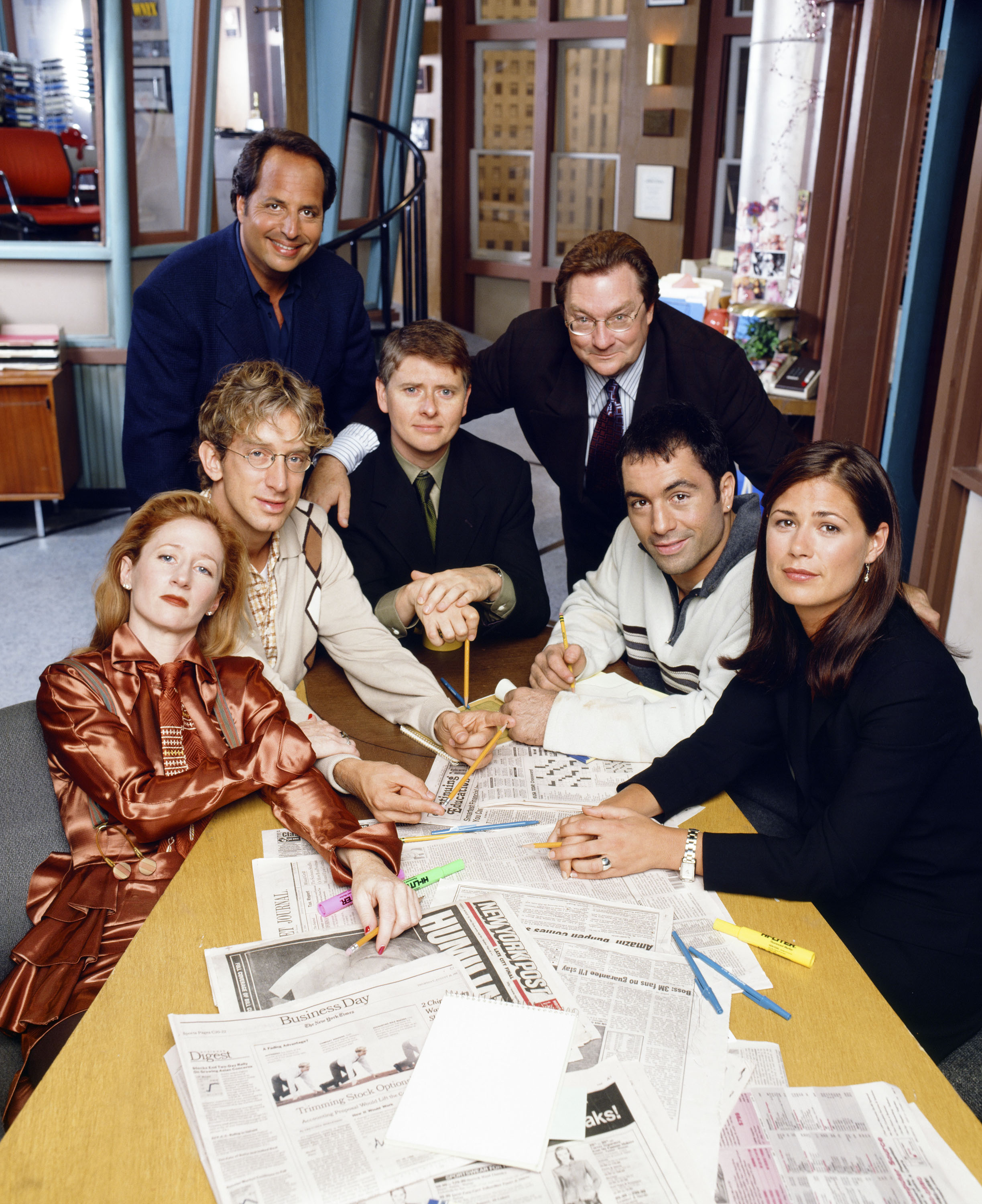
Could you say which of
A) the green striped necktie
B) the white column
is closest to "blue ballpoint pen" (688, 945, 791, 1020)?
the green striped necktie

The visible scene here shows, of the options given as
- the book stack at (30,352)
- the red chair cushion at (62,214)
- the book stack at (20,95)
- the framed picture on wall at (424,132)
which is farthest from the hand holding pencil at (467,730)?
the framed picture on wall at (424,132)

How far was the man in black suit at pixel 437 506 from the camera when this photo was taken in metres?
2.20

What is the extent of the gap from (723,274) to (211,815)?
5.28 m

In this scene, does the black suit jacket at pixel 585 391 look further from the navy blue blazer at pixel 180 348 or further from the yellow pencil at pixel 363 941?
the yellow pencil at pixel 363 941

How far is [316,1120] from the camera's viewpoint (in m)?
0.97

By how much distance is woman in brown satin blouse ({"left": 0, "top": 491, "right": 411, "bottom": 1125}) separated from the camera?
1395 millimetres

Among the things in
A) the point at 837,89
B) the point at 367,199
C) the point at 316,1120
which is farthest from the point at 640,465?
the point at 367,199

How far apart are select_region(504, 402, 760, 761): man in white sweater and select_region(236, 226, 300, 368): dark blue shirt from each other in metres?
1.06

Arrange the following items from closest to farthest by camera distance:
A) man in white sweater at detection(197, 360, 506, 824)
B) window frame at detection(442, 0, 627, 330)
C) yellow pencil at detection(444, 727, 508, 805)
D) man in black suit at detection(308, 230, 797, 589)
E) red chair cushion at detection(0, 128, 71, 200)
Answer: yellow pencil at detection(444, 727, 508, 805) → man in white sweater at detection(197, 360, 506, 824) → man in black suit at detection(308, 230, 797, 589) → red chair cushion at detection(0, 128, 71, 200) → window frame at detection(442, 0, 627, 330)

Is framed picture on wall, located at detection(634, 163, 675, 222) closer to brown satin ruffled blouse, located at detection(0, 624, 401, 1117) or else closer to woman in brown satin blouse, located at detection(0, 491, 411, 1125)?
woman in brown satin blouse, located at detection(0, 491, 411, 1125)

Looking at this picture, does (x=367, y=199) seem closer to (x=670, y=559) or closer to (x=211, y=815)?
(x=670, y=559)

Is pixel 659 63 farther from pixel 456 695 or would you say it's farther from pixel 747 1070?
pixel 747 1070

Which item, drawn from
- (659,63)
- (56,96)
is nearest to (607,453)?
(56,96)

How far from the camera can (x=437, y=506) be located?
→ 7.66 feet
